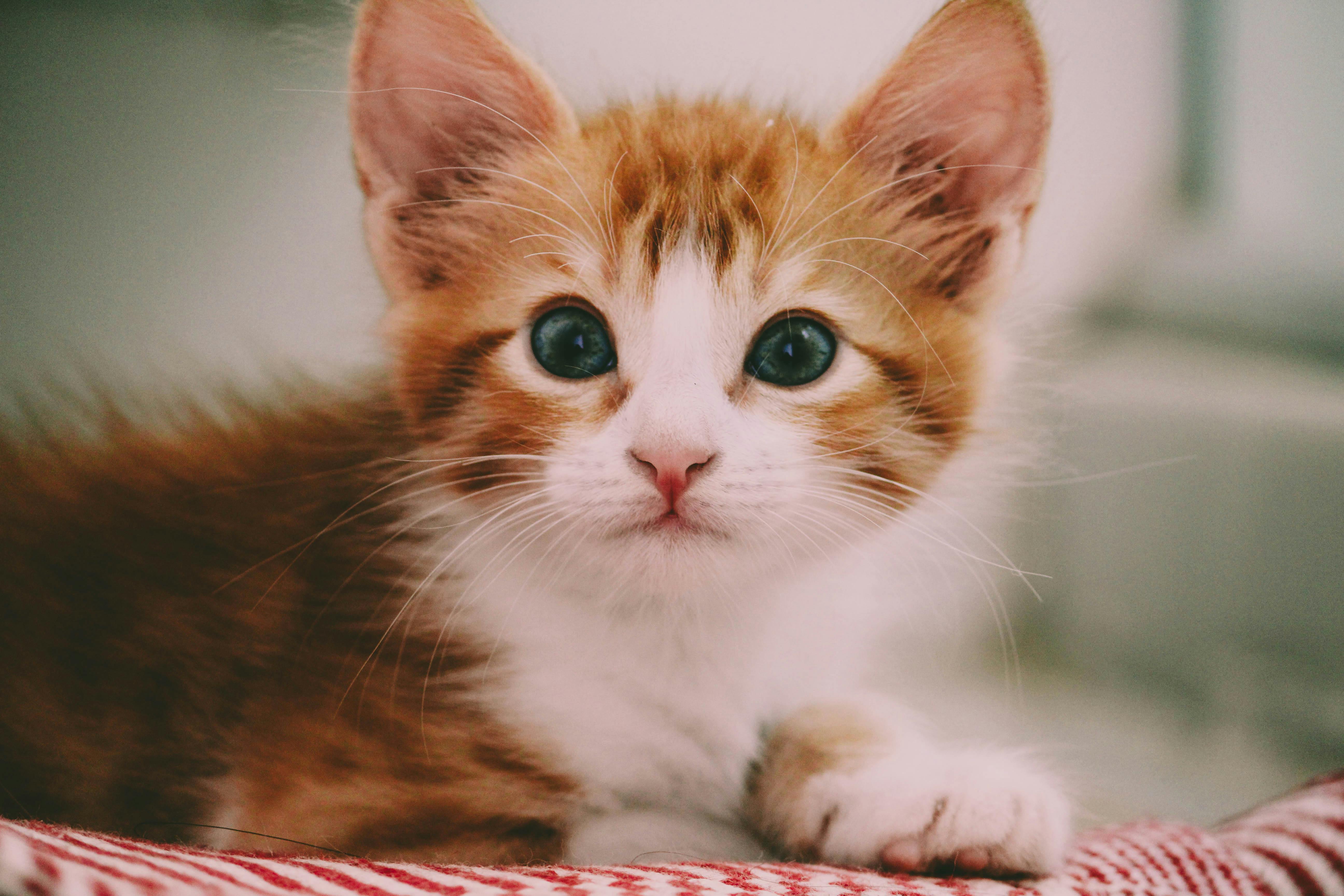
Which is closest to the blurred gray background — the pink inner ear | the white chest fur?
the pink inner ear

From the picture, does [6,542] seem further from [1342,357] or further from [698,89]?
[1342,357]

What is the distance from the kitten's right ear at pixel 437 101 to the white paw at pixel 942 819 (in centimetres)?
64

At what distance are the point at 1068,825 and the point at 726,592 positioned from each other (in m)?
0.33

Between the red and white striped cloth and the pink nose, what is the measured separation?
0.87ft

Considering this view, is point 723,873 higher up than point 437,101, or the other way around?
point 437,101

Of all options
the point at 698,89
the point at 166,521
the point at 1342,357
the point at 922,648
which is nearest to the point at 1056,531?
the point at 922,648

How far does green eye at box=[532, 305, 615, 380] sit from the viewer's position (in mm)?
741

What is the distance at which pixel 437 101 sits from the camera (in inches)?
31.5

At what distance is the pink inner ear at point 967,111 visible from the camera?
0.77 meters

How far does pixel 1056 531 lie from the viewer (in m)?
1.30

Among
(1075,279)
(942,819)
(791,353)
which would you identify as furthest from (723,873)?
(1075,279)

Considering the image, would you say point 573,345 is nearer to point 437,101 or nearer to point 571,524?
point 571,524

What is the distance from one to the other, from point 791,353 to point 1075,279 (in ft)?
2.13

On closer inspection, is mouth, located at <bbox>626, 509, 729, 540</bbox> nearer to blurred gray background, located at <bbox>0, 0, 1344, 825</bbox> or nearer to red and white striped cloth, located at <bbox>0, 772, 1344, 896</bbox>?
red and white striped cloth, located at <bbox>0, 772, 1344, 896</bbox>
